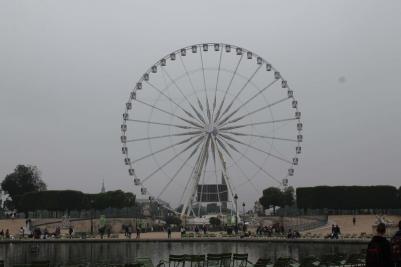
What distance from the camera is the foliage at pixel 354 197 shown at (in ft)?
260

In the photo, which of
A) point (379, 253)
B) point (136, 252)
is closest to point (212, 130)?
point (136, 252)

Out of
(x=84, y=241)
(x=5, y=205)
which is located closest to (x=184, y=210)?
(x=84, y=241)

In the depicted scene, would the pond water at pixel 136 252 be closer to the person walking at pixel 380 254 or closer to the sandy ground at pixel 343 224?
the sandy ground at pixel 343 224

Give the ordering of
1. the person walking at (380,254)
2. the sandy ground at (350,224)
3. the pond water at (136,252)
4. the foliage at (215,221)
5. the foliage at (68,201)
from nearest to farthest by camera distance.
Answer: the person walking at (380,254), the pond water at (136,252), the sandy ground at (350,224), the foliage at (215,221), the foliage at (68,201)

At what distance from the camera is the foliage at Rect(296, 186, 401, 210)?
7925 cm

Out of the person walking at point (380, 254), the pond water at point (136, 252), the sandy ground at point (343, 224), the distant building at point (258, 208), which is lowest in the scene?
the pond water at point (136, 252)

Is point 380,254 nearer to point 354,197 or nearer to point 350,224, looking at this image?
point 350,224

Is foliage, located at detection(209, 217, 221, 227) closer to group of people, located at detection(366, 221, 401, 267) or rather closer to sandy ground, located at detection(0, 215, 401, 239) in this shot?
sandy ground, located at detection(0, 215, 401, 239)

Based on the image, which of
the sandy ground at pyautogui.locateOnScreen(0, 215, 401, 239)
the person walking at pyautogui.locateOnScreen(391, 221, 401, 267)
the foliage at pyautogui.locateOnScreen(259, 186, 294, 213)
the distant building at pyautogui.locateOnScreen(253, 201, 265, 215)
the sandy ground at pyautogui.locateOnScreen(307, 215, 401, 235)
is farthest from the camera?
the distant building at pyautogui.locateOnScreen(253, 201, 265, 215)

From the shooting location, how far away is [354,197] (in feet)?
260

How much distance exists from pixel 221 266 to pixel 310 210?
6428 cm

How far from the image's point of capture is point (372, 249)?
9.71 meters

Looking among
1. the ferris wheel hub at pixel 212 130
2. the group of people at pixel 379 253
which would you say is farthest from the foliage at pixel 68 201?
the group of people at pixel 379 253

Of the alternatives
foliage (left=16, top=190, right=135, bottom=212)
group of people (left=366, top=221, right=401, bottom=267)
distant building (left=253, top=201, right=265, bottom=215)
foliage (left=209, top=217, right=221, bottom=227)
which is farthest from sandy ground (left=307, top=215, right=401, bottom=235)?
group of people (left=366, top=221, right=401, bottom=267)
